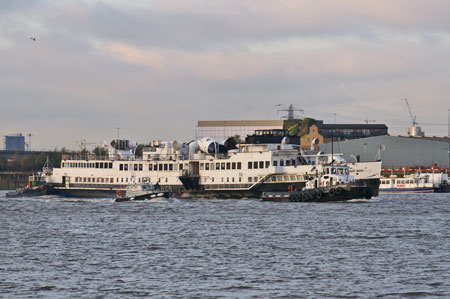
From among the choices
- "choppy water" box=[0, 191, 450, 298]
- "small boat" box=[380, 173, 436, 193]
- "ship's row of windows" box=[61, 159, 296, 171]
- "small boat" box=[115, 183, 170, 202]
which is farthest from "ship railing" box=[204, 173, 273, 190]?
"small boat" box=[380, 173, 436, 193]

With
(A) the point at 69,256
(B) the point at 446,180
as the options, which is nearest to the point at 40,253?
(A) the point at 69,256

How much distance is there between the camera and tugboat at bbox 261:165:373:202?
347 feet

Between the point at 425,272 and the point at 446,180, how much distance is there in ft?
460

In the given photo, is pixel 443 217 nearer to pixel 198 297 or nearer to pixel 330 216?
pixel 330 216

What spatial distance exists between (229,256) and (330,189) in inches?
2211

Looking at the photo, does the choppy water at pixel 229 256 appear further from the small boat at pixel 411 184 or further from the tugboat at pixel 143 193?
the small boat at pixel 411 184

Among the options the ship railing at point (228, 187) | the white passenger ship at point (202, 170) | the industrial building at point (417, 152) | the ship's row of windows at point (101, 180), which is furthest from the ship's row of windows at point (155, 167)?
the industrial building at point (417, 152)

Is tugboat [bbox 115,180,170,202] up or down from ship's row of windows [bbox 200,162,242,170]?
down

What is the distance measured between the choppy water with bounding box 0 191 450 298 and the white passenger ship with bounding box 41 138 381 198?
35.0 meters

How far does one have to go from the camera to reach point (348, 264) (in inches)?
1874

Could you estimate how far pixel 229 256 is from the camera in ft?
169

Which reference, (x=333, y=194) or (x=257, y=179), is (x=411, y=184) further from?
(x=333, y=194)

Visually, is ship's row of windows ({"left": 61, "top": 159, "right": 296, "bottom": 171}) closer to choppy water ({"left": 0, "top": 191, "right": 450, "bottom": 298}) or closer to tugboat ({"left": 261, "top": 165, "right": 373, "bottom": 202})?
tugboat ({"left": 261, "top": 165, "right": 373, "bottom": 202})

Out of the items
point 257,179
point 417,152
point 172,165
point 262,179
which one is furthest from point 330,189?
point 417,152
